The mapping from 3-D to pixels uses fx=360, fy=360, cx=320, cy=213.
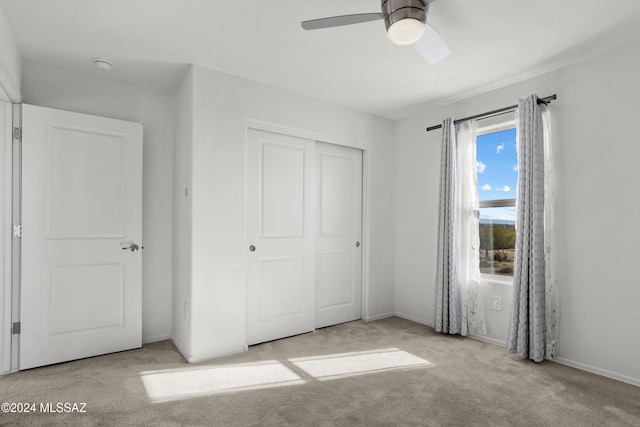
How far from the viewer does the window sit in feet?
11.4

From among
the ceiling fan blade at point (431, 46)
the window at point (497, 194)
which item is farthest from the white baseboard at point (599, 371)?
the ceiling fan blade at point (431, 46)

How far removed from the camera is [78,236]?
2977 millimetres

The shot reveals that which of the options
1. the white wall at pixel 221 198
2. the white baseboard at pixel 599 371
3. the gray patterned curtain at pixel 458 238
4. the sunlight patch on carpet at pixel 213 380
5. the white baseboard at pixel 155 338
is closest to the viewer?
the sunlight patch on carpet at pixel 213 380

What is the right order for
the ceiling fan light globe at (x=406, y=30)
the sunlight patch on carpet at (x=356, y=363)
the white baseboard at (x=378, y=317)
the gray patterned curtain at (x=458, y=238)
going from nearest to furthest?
the ceiling fan light globe at (x=406, y=30) → the sunlight patch on carpet at (x=356, y=363) → the gray patterned curtain at (x=458, y=238) → the white baseboard at (x=378, y=317)

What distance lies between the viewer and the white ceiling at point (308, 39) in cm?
A: 221

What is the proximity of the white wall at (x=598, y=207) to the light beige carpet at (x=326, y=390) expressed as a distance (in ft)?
0.93

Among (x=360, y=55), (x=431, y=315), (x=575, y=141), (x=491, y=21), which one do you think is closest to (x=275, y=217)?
(x=360, y=55)

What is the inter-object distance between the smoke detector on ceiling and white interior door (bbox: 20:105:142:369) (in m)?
0.42

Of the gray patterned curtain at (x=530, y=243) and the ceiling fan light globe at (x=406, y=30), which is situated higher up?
the ceiling fan light globe at (x=406, y=30)

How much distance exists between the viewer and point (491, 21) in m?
2.34

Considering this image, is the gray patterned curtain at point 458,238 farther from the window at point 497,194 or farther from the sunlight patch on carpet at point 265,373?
the sunlight patch on carpet at point 265,373

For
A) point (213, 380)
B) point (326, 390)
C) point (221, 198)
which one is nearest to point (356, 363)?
point (326, 390)

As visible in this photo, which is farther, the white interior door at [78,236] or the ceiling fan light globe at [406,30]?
the white interior door at [78,236]

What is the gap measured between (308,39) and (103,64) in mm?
1717
